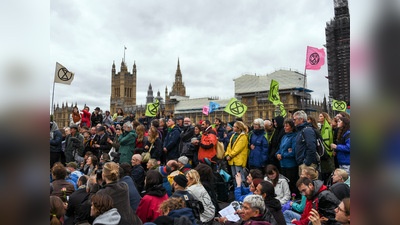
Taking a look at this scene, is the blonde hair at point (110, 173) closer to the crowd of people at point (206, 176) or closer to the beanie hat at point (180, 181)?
the crowd of people at point (206, 176)

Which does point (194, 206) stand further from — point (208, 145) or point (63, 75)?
point (63, 75)

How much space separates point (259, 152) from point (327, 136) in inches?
61.4

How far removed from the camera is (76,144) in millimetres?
8828

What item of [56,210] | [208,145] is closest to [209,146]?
[208,145]

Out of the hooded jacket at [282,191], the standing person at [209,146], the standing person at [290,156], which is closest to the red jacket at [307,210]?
the hooded jacket at [282,191]

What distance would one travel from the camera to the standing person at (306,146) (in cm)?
542

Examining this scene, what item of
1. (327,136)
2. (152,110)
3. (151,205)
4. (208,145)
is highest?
(152,110)

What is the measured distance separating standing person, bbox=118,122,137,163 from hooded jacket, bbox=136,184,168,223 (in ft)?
12.4

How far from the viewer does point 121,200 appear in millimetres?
3752

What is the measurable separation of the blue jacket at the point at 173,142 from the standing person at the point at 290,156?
297cm

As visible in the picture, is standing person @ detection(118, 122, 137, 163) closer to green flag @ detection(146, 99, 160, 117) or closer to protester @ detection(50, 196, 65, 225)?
protester @ detection(50, 196, 65, 225)
